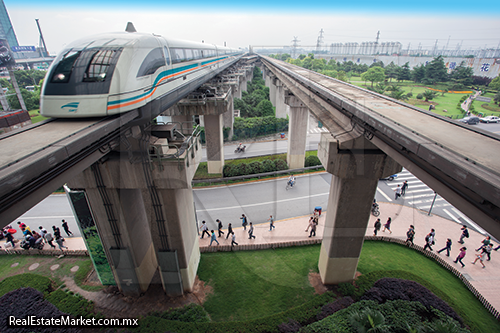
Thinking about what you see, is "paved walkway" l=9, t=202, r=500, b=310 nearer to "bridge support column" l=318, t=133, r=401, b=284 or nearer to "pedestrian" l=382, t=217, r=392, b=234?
"pedestrian" l=382, t=217, r=392, b=234

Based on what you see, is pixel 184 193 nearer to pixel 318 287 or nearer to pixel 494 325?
pixel 318 287

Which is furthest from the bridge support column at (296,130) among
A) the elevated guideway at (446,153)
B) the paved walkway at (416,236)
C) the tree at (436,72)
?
the tree at (436,72)

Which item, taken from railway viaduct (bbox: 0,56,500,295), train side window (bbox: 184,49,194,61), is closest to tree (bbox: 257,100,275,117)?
railway viaduct (bbox: 0,56,500,295)

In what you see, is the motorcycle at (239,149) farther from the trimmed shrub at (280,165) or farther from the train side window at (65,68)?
the train side window at (65,68)

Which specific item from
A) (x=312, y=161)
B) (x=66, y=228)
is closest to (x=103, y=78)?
(x=66, y=228)

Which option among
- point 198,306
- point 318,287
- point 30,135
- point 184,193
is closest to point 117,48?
point 30,135

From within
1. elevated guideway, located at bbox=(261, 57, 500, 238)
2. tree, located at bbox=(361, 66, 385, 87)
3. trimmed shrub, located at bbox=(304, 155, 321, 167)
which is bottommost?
trimmed shrub, located at bbox=(304, 155, 321, 167)
